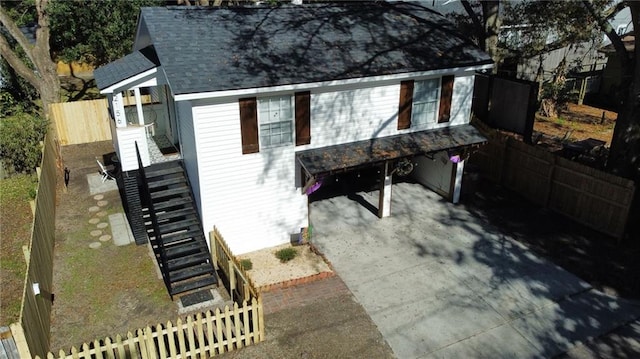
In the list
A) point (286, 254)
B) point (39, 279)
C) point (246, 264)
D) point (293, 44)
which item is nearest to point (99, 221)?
point (39, 279)

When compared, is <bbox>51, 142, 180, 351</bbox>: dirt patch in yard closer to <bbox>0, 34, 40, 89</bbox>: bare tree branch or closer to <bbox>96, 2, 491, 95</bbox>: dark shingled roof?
<bbox>96, 2, 491, 95</bbox>: dark shingled roof

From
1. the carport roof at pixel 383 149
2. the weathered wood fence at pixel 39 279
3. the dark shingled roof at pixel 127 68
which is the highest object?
the dark shingled roof at pixel 127 68

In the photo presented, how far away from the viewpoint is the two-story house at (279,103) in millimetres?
12492

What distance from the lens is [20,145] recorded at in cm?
1858

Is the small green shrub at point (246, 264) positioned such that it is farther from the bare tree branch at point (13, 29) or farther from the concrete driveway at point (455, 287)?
the bare tree branch at point (13, 29)

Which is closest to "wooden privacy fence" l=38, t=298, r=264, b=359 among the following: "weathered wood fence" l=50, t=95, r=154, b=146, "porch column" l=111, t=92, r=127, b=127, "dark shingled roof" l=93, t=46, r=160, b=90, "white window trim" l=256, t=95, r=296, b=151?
"white window trim" l=256, t=95, r=296, b=151

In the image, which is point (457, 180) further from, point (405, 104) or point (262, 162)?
point (262, 162)

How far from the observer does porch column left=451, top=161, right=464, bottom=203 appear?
16516 millimetres

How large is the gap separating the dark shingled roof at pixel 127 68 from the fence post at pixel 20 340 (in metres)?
6.96

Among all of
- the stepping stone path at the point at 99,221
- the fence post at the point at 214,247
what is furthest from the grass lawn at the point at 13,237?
the fence post at the point at 214,247

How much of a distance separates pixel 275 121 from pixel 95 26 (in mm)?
18883

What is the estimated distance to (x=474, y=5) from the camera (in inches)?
1018

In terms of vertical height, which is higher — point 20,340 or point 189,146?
point 189,146

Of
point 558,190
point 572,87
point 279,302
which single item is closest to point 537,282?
point 558,190
